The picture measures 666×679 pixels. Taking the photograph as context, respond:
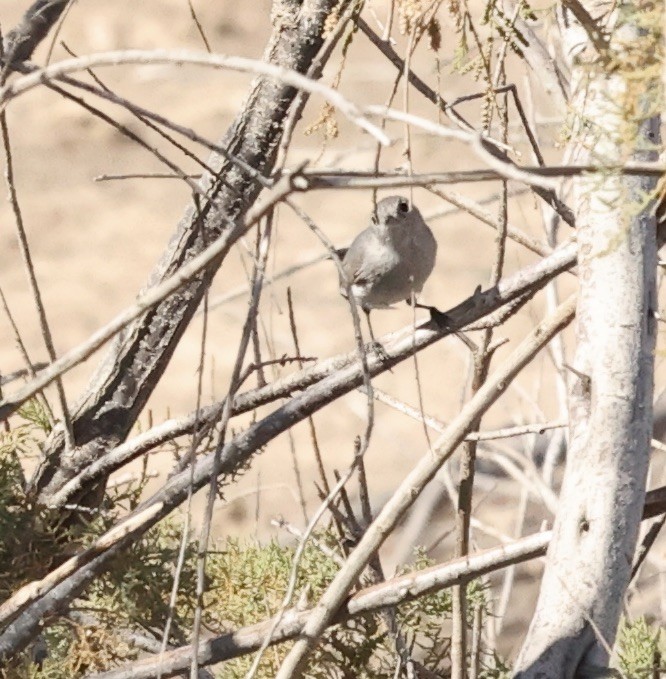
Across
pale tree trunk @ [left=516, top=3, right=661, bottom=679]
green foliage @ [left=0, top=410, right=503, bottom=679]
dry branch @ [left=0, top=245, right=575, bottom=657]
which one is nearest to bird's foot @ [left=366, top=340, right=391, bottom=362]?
dry branch @ [left=0, top=245, right=575, bottom=657]

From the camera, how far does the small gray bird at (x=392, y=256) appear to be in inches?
117

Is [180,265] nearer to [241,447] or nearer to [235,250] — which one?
[241,447]

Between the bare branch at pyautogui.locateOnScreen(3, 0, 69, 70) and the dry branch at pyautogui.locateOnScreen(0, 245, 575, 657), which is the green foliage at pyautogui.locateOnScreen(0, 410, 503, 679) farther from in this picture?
the bare branch at pyautogui.locateOnScreen(3, 0, 69, 70)

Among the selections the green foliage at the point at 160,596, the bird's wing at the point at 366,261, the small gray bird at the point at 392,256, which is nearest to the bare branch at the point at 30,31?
the green foliage at the point at 160,596

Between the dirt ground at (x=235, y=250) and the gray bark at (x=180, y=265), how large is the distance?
2766 millimetres

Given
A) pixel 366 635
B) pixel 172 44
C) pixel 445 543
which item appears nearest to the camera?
pixel 366 635

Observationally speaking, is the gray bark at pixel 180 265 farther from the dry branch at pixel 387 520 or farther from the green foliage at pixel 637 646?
the green foliage at pixel 637 646

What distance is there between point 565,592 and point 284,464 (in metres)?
4.70

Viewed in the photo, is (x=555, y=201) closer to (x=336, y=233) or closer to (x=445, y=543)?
(x=445, y=543)

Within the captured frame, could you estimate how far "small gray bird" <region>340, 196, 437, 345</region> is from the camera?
2.96m

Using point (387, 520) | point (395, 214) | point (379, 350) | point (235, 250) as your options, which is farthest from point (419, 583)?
point (235, 250)

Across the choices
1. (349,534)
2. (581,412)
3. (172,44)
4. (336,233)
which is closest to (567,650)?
(581,412)

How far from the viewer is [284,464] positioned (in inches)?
236

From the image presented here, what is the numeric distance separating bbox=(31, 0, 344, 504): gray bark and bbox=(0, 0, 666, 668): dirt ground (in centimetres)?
277
